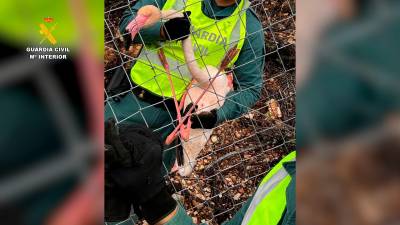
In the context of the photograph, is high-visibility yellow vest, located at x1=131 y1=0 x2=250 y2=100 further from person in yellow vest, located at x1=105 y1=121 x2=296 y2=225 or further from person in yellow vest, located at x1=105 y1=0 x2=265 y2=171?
person in yellow vest, located at x1=105 y1=121 x2=296 y2=225

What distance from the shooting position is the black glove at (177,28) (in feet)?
3.77

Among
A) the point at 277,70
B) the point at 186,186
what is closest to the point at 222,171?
the point at 186,186

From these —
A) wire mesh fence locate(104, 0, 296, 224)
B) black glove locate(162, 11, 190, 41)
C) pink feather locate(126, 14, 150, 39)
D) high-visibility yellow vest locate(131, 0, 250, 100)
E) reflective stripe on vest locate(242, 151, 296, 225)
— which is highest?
pink feather locate(126, 14, 150, 39)

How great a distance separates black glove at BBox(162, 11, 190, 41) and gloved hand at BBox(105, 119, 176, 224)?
225 mm

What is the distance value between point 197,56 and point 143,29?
14 cm

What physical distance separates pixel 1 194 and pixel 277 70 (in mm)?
675

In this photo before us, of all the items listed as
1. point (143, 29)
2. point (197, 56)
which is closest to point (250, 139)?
point (197, 56)

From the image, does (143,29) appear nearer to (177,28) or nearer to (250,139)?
(177,28)

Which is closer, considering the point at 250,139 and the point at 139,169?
the point at 139,169

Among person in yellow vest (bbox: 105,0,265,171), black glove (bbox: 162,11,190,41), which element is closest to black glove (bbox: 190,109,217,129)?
person in yellow vest (bbox: 105,0,265,171)

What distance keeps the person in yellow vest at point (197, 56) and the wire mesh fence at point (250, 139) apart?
18mm

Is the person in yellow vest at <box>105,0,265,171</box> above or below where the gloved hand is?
above

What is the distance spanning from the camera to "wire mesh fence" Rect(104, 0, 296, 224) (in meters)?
1.18

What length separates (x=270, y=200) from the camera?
3.73 feet
